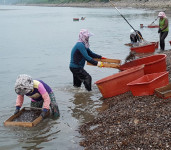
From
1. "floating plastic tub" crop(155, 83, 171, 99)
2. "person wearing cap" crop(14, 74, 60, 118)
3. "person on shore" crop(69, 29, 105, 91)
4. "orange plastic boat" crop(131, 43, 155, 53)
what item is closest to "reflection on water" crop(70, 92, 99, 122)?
"person on shore" crop(69, 29, 105, 91)

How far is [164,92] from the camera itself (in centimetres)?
671

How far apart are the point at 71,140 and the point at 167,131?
2136 millimetres

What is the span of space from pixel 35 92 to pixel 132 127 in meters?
2.31

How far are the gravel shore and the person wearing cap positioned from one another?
97 centimetres

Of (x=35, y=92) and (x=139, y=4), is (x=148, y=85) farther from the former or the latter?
(x=139, y=4)

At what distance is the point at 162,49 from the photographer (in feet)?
53.7

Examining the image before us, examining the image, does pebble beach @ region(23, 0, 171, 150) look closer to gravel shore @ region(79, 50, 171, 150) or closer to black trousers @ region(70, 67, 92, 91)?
gravel shore @ region(79, 50, 171, 150)

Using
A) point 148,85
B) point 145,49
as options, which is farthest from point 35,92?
point 145,49

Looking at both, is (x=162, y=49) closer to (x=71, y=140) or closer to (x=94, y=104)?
(x=94, y=104)

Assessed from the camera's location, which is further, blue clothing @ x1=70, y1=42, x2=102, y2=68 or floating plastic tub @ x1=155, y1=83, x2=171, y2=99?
blue clothing @ x1=70, y1=42, x2=102, y2=68

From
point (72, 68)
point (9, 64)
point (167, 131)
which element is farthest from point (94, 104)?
point (9, 64)

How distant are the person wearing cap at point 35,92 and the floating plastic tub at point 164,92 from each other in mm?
2571

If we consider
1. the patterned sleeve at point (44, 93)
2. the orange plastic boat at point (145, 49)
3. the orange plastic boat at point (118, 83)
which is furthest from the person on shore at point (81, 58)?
the orange plastic boat at point (145, 49)

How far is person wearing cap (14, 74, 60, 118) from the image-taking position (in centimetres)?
584
